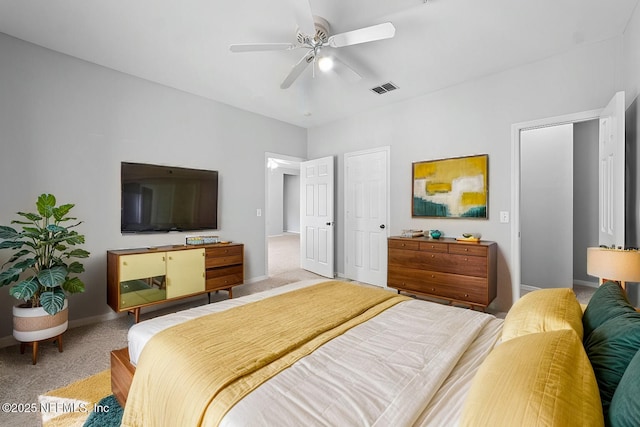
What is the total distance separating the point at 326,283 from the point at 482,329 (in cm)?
114

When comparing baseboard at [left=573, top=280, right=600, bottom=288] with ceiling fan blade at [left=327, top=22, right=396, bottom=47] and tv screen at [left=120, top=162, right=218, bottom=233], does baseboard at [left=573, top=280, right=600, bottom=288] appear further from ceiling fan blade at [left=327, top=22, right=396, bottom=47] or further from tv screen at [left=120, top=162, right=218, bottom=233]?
tv screen at [left=120, top=162, right=218, bottom=233]

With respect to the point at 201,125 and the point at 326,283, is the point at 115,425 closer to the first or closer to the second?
the point at 326,283

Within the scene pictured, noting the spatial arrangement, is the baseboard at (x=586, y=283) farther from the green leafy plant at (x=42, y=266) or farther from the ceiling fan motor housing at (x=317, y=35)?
Result: the green leafy plant at (x=42, y=266)

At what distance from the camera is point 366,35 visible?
6.79 ft

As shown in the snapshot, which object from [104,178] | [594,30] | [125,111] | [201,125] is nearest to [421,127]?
[594,30]

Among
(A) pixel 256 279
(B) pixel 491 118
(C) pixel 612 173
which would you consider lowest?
(A) pixel 256 279

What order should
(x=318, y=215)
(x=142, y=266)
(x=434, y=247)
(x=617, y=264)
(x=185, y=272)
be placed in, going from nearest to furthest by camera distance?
1. (x=617, y=264)
2. (x=142, y=266)
3. (x=185, y=272)
4. (x=434, y=247)
5. (x=318, y=215)

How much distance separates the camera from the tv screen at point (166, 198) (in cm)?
321

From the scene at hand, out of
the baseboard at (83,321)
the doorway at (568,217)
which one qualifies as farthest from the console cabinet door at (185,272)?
the doorway at (568,217)

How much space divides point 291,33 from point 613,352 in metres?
2.86

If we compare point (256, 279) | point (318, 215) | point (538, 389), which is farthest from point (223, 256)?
point (538, 389)

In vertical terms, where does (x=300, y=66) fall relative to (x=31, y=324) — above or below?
above

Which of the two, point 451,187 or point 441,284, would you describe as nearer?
point 441,284

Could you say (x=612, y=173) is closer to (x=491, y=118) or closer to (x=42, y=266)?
(x=491, y=118)
